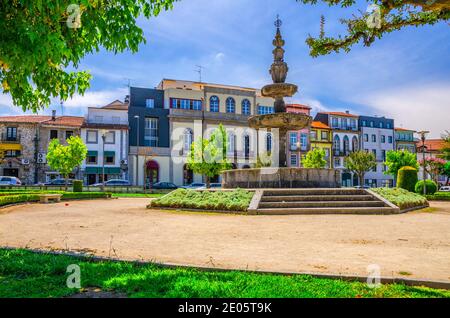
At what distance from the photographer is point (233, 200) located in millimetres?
14523

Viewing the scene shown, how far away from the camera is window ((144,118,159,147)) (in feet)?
165

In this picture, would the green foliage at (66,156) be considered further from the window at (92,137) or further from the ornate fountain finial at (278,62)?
the ornate fountain finial at (278,62)

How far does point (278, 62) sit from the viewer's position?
19828mm

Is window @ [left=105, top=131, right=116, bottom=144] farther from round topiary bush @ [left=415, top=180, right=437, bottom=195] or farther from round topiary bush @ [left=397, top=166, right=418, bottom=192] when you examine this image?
round topiary bush @ [left=415, top=180, right=437, bottom=195]

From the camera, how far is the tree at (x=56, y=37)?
14.3ft

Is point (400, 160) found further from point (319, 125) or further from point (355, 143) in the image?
point (355, 143)

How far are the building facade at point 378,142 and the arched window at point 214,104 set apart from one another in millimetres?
31615

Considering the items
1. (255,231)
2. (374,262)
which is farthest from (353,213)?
(374,262)

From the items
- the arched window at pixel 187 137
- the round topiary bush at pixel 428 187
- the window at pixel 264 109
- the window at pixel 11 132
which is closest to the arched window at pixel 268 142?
the window at pixel 264 109

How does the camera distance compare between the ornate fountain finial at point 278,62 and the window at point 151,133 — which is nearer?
the ornate fountain finial at point 278,62

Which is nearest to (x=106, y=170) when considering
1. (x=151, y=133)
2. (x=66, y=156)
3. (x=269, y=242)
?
(x=151, y=133)

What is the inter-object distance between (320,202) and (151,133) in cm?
3890

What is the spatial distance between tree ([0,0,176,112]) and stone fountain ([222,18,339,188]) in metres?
11.7

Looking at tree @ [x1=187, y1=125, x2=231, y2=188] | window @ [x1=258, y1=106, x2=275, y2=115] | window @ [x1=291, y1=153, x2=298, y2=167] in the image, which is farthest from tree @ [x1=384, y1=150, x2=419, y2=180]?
tree @ [x1=187, y1=125, x2=231, y2=188]
